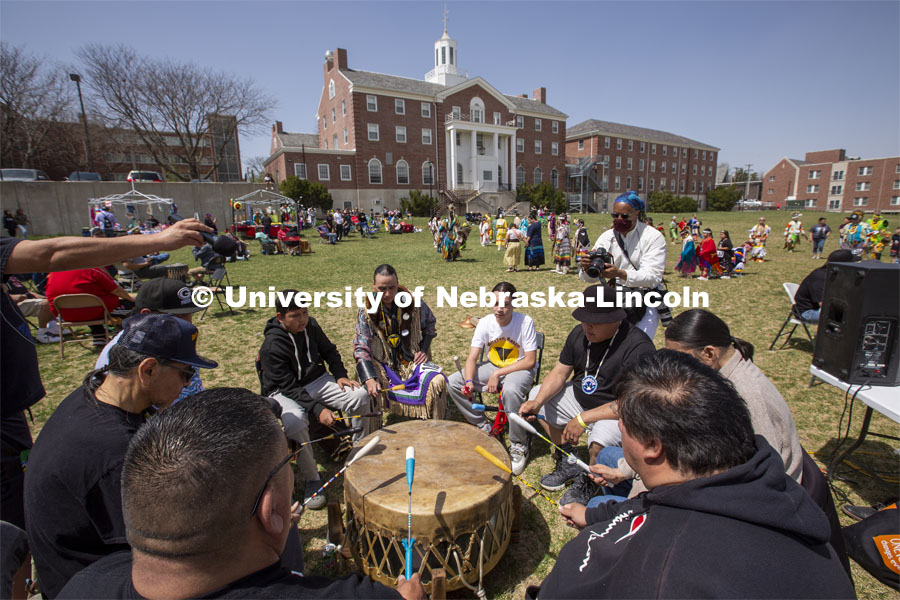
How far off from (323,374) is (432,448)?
1.91m

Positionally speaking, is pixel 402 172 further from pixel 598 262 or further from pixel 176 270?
pixel 598 262

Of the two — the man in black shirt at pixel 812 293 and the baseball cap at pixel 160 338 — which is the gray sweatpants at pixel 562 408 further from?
the man in black shirt at pixel 812 293

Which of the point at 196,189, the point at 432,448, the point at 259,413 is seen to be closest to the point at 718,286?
the point at 432,448

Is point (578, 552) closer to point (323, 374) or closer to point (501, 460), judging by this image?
point (501, 460)

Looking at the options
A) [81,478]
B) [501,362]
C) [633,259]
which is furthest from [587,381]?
[81,478]

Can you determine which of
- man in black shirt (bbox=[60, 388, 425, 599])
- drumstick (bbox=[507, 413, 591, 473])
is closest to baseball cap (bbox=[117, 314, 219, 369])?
man in black shirt (bbox=[60, 388, 425, 599])

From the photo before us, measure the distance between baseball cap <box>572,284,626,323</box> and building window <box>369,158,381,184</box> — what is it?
43633 millimetres

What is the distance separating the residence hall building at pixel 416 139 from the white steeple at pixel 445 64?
116 millimetres

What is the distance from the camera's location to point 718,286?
40.5 ft

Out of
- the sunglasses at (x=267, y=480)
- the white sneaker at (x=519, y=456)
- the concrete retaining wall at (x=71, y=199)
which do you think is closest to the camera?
the sunglasses at (x=267, y=480)

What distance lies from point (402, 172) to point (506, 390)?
44.6 meters

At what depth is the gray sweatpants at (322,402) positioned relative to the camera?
361 cm

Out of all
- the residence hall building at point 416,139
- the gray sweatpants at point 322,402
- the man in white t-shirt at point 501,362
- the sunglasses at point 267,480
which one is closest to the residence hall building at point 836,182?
the residence hall building at point 416,139

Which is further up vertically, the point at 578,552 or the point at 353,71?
the point at 353,71
